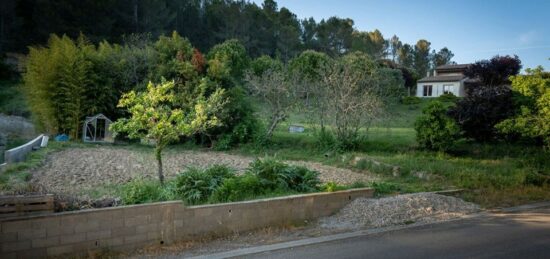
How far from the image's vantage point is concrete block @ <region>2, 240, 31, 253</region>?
13.8 ft

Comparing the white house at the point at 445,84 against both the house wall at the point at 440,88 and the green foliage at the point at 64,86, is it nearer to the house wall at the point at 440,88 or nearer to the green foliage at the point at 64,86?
the house wall at the point at 440,88

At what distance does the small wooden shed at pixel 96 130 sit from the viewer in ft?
56.0

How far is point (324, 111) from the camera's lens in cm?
1512

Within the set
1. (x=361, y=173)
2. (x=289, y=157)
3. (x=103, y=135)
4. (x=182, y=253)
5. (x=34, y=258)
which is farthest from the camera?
(x=103, y=135)

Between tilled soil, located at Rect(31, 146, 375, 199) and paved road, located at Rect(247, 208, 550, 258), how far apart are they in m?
3.76

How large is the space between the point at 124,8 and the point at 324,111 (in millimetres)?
33324

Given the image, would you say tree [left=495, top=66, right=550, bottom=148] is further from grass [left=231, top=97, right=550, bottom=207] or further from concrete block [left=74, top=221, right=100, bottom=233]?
concrete block [left=74, top=221, right=100, bottom=233]

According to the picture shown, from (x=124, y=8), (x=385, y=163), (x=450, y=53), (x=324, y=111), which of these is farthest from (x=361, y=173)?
(x=450, y=53)

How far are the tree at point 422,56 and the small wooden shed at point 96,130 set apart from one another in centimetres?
6442

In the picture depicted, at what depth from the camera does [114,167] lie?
10.9 m

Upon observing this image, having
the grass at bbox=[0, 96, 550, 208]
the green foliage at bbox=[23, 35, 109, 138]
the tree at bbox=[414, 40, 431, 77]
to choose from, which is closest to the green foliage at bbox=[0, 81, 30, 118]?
the green foliage at bbox=[23, 35, 109, 138]

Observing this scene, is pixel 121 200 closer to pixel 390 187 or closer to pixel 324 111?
pixel 390 187

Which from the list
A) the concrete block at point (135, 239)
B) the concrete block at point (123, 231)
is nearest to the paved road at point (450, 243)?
the concrete block at point (135, 239)

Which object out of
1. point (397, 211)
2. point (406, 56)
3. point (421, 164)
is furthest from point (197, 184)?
point (406, 56)
